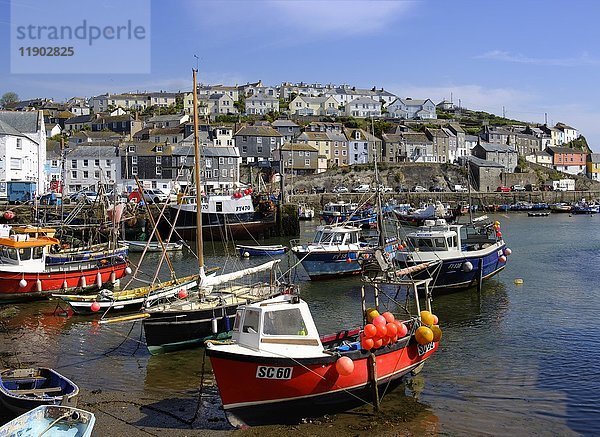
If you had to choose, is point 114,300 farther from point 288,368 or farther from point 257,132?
point 257,132

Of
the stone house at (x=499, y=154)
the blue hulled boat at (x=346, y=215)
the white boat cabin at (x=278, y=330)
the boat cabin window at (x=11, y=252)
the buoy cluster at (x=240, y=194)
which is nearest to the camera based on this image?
the white boat cabin at (x=278, y=330)

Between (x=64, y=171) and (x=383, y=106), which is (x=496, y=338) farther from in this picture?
(x=383, y=106)

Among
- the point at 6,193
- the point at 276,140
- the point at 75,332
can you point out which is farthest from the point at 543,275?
the point at 276,140

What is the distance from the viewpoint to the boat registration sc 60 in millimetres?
13203

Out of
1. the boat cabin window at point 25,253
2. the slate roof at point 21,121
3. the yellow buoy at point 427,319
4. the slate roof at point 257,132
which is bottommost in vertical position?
the yellow buoy at point 427,319

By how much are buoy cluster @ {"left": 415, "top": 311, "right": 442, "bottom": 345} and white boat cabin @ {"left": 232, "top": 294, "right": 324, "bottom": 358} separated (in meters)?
2.71

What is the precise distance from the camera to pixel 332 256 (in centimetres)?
3328

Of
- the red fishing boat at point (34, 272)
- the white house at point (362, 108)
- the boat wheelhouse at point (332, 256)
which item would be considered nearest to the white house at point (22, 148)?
the red fishing boat at point (34, 272)

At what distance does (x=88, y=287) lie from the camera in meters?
29.0

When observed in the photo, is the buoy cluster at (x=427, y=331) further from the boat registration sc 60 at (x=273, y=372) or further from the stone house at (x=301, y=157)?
the stone house at (x=301, y=157)

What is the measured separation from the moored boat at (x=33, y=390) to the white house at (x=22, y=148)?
168 feet

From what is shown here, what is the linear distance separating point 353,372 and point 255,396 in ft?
7.50

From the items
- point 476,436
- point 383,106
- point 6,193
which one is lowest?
point 476,436

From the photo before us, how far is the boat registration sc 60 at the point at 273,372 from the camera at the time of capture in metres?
13.2
